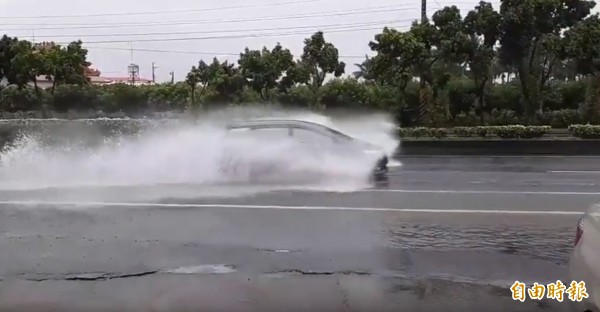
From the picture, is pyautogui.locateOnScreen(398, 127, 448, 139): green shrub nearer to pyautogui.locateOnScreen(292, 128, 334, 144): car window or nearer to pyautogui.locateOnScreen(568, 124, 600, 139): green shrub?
pyautogui.locateOnScreen(568, 124, 600, 139): green shrub

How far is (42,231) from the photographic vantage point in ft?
27.2

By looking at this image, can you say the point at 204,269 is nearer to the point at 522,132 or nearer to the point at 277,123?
the point at 277,123

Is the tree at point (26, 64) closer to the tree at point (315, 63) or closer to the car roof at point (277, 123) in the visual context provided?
the tree at point (315, 63)

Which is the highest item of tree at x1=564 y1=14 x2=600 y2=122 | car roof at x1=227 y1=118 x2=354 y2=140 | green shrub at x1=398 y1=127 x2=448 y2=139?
tree at x1=564 y1=14 x2=600 y2=122

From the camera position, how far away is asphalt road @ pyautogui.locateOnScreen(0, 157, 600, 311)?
5.46 m

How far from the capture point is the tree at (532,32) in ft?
71.1

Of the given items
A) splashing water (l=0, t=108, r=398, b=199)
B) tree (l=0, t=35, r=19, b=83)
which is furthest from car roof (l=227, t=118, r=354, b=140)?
tree (l=0, t=35, r=19, b=83)

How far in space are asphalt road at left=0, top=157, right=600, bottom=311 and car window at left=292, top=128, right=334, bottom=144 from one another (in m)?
1.48

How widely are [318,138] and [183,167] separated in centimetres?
283

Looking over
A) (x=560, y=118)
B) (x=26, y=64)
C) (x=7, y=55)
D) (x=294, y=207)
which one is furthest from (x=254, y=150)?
(x=7, y=55)

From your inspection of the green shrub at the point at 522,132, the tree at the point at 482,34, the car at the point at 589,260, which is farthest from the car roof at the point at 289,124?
the tree at the point at 482,34

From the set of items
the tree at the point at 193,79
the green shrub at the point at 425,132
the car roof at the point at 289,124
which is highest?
the tree at the point at 193,79

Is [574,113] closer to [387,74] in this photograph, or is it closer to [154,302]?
[387,74]

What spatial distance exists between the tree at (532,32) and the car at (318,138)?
11.1m
